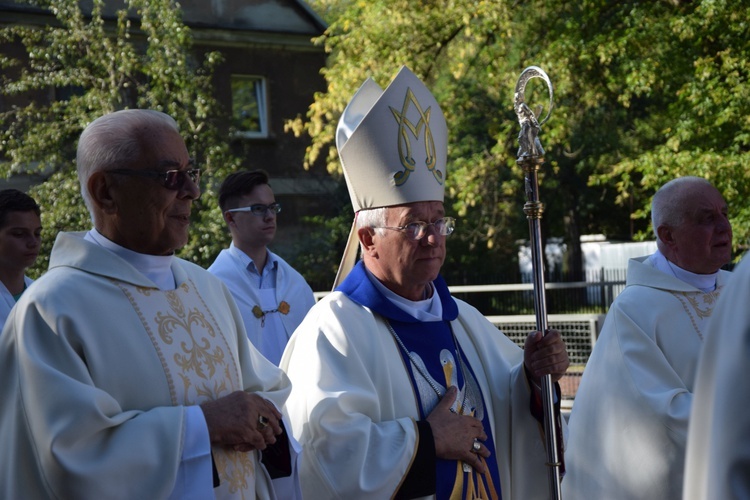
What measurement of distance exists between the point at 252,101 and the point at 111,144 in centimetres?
1946

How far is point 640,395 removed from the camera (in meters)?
4.71

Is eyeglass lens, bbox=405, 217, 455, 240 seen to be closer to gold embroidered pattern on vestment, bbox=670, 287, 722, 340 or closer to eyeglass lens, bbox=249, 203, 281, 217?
gold embroidered pattern on vestment, bbox=670, 287, 722, 340

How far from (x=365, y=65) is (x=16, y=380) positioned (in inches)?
486

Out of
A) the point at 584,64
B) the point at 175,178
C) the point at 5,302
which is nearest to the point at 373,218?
the point at 175,178

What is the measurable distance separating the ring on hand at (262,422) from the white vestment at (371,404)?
0.45m

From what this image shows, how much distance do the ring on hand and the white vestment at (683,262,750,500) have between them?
69.4 inches

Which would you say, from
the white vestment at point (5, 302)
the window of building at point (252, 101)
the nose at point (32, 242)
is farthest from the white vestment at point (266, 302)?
the window of building at point (252, 101)

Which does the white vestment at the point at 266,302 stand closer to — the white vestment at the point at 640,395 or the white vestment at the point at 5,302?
the white vestment at the point at 5,302

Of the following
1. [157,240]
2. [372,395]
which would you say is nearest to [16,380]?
[157,240]

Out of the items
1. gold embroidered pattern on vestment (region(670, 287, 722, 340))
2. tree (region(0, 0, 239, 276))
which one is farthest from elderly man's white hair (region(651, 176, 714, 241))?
tree (region(0, 0, 239, 276))

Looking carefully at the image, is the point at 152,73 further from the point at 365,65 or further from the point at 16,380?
the point at 16,380

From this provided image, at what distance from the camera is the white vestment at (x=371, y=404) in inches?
146

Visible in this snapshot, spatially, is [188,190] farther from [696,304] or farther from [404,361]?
[696,304]

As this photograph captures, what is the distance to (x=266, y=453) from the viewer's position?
3.62m
